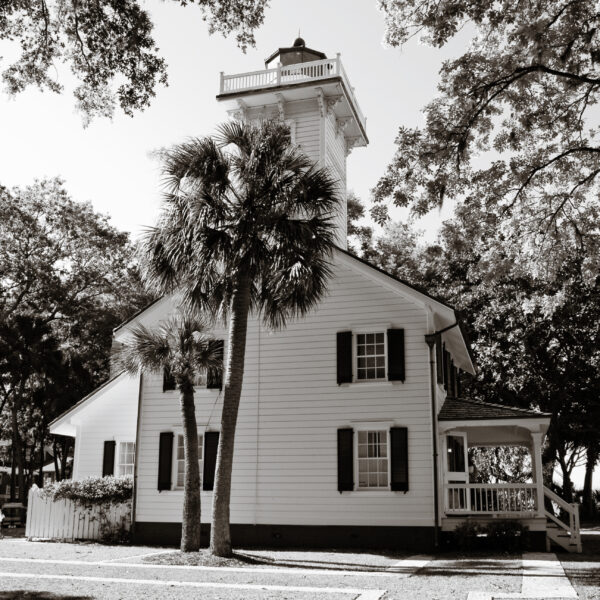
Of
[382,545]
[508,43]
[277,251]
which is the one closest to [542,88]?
[508,43]

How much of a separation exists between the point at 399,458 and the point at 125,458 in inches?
366

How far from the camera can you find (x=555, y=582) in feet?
37.5

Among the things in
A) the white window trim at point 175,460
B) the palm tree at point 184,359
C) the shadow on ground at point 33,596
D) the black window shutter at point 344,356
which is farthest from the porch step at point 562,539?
the shadow on ground at point 33,596

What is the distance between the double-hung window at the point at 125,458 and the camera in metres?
22.7

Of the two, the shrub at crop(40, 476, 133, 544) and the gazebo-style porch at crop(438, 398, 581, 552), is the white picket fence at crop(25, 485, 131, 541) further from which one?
the gazebo-style porch at crop(438, 398, 581, 552)

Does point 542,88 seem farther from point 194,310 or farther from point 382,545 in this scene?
point 382,545

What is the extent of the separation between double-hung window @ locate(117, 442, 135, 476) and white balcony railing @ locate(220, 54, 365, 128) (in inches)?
475

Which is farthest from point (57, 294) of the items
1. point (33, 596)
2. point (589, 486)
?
point (589, 486)

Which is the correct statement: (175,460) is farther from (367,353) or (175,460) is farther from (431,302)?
(431,302)

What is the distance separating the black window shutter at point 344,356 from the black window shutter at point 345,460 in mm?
1394

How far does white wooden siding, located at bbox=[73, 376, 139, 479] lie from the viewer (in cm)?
2291

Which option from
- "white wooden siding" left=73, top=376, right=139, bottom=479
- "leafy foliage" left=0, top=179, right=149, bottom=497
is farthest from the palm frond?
"leafy foliage" left=0, top=179, right=149, bottom=497

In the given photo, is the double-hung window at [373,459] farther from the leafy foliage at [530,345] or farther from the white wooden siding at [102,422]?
the leafy foliage at [530,345]

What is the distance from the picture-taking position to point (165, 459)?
2020cm
